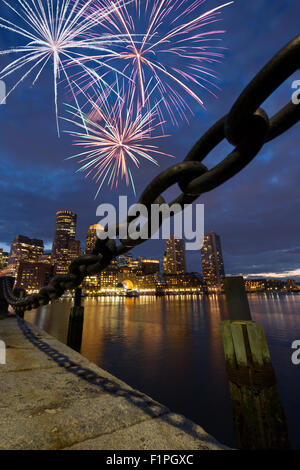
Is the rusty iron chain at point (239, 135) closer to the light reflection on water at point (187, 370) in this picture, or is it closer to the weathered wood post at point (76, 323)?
the light reflection on water at point (187, 370)

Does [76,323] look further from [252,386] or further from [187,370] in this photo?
[252,386]

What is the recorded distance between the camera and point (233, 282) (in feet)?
7.80

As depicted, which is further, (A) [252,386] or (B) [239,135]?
(A) [252,386]

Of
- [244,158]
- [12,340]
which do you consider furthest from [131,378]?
[244,158]

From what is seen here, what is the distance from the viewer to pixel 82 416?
262cm

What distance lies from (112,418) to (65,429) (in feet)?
1.73

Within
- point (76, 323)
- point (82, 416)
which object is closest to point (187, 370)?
point (76, 323)

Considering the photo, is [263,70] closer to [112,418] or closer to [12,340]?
[112,418]

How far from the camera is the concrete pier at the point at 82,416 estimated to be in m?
2.15

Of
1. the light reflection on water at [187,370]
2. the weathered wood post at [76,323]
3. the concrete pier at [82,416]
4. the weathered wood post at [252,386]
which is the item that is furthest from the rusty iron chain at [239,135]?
the weathered wood post at [76,323]

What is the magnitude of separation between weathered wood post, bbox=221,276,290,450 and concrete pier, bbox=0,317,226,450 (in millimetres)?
368

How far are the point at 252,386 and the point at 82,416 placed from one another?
196 centimetres

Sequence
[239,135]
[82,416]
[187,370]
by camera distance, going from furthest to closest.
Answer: [187,370] < [82,416] < [239,135]

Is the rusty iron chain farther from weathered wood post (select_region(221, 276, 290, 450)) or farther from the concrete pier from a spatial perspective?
the concrete pier
